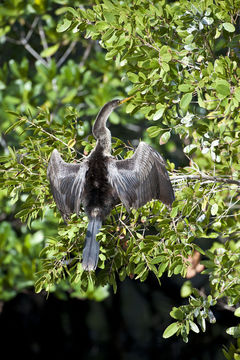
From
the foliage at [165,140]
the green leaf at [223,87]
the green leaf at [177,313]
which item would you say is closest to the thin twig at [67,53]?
the foliage at [165,140]

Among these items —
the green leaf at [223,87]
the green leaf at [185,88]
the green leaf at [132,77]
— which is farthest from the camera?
the green leaf at [132,77]

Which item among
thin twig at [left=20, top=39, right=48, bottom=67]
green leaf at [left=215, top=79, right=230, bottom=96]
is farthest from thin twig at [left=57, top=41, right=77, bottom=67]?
green leaf at [left=215, top=79, right=230, bottom=96]

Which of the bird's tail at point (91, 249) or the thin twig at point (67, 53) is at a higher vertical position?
the thin twig at point (67, 53)

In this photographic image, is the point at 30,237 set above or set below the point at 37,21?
below

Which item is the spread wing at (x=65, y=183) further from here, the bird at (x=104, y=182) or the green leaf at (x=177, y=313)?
the green leaf at (x=177, y=313)

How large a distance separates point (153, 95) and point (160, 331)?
338 cm

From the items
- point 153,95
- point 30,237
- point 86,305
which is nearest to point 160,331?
point 86,305

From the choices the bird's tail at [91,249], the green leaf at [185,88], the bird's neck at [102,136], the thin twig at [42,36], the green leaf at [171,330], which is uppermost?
the green leaf at [185,88]

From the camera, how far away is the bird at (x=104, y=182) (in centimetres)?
216

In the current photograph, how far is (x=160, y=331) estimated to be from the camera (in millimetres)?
5113

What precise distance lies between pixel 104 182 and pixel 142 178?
0.57ft

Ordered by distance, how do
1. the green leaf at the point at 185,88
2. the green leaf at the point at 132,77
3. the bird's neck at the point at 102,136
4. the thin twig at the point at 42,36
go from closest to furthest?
the green leaf at the point at 185,88
the green leaf at the point at 132,77
the bird's neck at the point at 102,136
the thin twig at the point at 42,36

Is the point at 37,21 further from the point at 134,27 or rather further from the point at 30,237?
the point at 134,27

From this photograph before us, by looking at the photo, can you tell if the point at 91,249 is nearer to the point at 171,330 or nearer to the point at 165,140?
the point at 171,330
